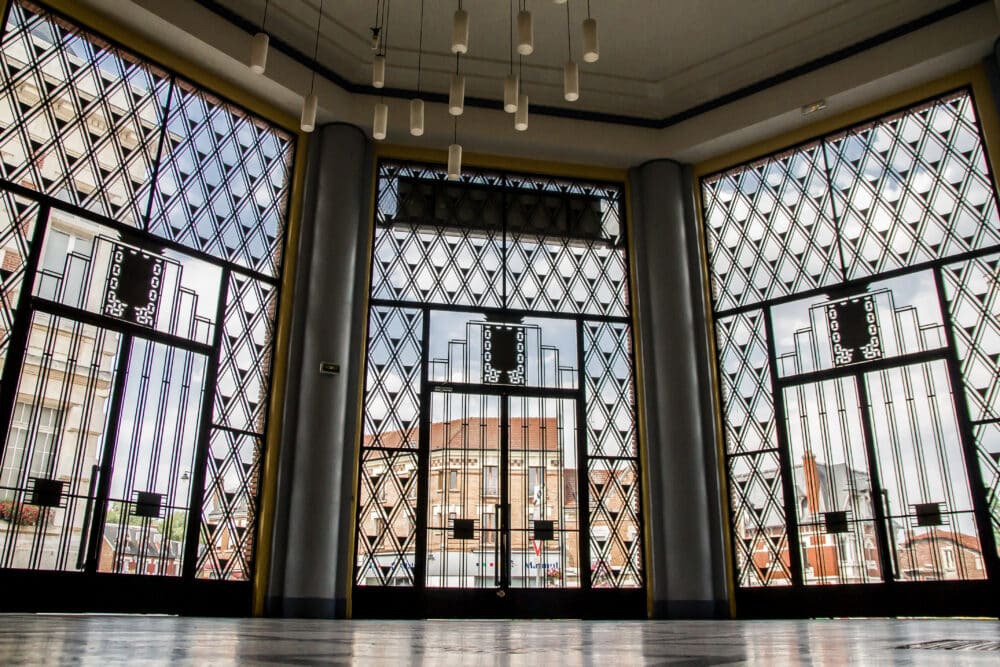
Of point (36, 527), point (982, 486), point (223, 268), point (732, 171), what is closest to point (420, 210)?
point (223, 268)

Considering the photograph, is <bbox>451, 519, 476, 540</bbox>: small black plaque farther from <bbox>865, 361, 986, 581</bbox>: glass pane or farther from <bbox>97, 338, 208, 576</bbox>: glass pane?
<bbox>865, 361, 986, 581</bbox>: glass pane

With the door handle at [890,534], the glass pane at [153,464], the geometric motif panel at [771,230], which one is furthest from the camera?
the geometric motif panel at [771,230]

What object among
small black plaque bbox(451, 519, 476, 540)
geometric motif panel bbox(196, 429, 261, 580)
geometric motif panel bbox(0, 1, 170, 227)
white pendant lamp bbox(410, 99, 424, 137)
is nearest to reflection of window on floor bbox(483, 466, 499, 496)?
small black plaque bbox(451, 519, 476, 540)

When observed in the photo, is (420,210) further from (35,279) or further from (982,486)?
(982,486)

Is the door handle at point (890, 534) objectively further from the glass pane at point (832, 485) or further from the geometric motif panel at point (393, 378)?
the geometric motif panel at point (393, 378)

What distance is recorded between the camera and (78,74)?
6051 millimetres

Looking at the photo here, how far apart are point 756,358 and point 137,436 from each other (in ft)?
18.3

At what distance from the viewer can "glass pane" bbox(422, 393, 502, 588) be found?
710 cm

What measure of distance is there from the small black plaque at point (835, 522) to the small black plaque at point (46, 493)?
6.09 metres

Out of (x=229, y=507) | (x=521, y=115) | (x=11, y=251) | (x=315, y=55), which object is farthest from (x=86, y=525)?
(x=315, y=55)

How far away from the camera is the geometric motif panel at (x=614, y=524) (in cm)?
742

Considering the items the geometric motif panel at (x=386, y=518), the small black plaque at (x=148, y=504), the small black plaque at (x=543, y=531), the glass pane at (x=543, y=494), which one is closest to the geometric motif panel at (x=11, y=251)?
the small black plaque at (x=148, y=504)

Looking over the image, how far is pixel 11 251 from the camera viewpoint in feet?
17.9

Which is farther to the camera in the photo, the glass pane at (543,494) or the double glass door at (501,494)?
the glass pane at (543,494)
